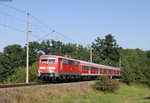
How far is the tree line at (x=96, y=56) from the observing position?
58994mm

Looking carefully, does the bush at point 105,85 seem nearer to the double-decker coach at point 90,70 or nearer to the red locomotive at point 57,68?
the red locomotive at point 57,68

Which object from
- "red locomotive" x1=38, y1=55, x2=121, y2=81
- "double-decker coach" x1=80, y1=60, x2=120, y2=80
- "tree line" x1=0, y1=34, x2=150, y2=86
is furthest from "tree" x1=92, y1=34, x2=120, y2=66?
"red locomotive" x1=38, y1=55, x2=121, y2=81

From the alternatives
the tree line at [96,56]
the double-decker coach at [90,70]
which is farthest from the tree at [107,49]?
the double-decker coach at [90,70]

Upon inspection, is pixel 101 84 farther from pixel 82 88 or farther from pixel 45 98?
pixel 45 98

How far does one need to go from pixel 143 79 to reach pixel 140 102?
31.2 metres

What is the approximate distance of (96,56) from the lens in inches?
4555

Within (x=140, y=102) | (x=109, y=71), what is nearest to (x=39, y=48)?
(x=109, y=71)

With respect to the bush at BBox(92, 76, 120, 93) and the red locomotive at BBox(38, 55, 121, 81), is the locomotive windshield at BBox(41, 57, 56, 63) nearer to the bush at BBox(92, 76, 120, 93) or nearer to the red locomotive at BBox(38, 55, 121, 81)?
the red locomotive at BBox(38, 55, 121, 81)

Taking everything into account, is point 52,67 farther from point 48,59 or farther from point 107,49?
point 107,49

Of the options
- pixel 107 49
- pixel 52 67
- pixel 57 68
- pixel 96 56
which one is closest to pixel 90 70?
pixel 57 68

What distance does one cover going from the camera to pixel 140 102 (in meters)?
27.3

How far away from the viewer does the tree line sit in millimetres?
58994

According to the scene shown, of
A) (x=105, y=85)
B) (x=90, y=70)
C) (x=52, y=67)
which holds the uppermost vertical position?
(x=52, y=67)

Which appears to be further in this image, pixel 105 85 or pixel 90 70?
pixel 90 70
